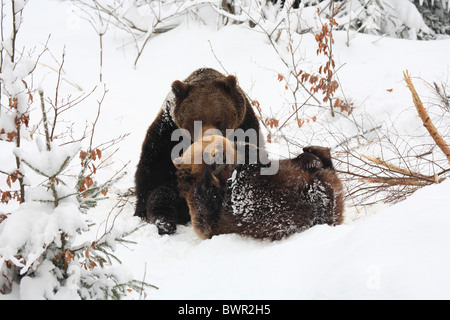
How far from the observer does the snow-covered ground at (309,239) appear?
1.98 metres

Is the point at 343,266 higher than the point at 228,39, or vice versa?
the point at 228,39

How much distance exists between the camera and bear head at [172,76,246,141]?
4.22 m

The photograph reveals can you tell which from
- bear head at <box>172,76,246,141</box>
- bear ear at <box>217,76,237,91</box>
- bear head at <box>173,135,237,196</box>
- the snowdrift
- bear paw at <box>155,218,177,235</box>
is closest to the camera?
the snowdrift

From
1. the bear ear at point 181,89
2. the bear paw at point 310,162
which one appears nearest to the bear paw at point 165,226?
the bear ear at point 181,89

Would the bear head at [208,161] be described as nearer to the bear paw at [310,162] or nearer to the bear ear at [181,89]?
the bear paw at [310,162]

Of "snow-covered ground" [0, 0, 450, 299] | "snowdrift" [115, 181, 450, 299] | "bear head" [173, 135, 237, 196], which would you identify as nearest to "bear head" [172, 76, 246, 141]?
"bear head" [173, 135, 237, 196]

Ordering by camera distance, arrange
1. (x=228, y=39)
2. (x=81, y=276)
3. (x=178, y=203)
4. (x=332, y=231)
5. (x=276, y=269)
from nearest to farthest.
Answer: (x=81, y=276), (x=276, y=269), (x=332, y=231), (x=178, y=203), (x=228, y=39)

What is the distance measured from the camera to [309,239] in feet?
9.22

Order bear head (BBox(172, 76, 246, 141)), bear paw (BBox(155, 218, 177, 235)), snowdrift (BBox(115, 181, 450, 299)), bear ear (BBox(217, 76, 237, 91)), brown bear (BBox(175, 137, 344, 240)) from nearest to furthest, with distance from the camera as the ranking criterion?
snowdrift (BBox(115, 181, 450, 299)), brown bear (BBox(175, 137, 344, 240)), bear paw (BBox(155, 218, 177, 235)), bear head (BBox(172, 76, 246, 141)), bear ear (BBox(217, 76, 237, 91))

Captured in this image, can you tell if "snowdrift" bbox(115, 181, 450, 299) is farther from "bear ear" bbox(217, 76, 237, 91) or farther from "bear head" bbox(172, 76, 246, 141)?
"bear ear" bbox(217, 76, 237, 91)
